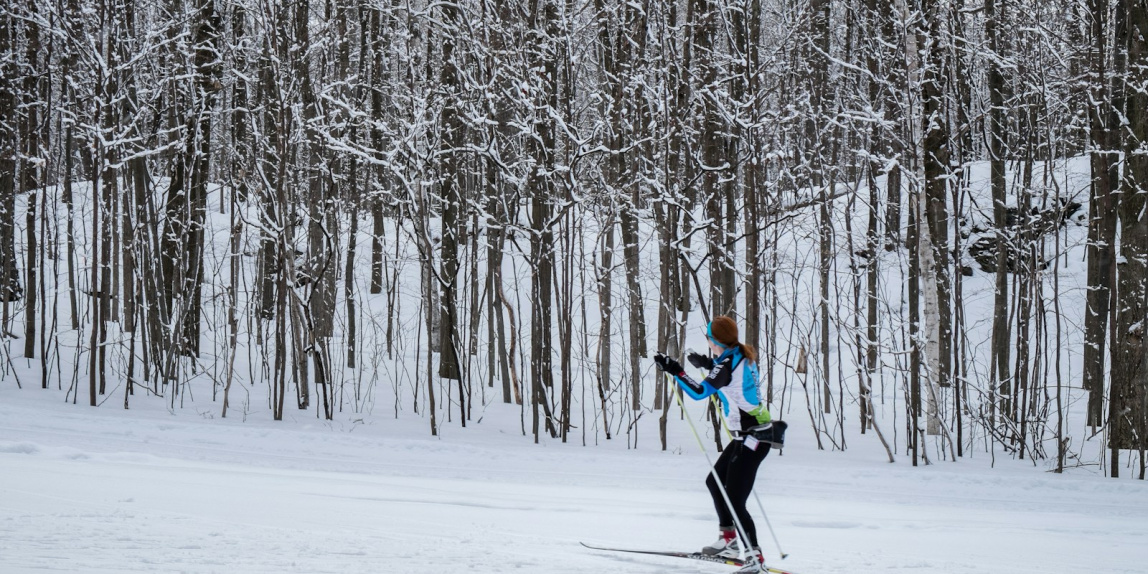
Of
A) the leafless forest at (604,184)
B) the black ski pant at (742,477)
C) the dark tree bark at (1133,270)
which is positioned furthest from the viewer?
the leafless forest at (604,184)

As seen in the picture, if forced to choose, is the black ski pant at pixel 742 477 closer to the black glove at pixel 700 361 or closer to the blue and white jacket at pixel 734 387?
the blue and white jacket at pixel 734 387

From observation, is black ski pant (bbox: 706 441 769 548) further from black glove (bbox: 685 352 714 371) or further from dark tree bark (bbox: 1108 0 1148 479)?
dark tree bark (bbox: 1108 0 1148 479)

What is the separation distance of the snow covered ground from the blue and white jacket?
1.03 meters

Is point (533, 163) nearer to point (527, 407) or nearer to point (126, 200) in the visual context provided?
point (527, 407)

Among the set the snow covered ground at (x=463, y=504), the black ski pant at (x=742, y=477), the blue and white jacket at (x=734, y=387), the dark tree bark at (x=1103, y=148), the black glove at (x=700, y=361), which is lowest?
the snow covered ground at (x=463, y=504)

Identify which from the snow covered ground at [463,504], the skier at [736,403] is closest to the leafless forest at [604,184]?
the snow covered ground at [463,504]

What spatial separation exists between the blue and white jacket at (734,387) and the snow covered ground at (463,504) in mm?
1034

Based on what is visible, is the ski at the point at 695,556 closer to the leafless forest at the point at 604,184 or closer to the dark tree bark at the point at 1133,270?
the leafless forest at the point at 604,184

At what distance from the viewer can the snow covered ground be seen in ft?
17.8

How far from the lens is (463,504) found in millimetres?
7359

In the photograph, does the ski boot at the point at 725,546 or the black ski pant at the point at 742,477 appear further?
the ski boot at the point at 725,546

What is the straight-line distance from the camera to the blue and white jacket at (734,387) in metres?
5.41

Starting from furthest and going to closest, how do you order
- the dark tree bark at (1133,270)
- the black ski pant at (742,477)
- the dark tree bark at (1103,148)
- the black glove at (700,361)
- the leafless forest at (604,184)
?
1. the leafless forest at (604,184)
2. the dark tree bark at (1103,148)
3. the dark tree bark at (1133,270)
4. the black glove at (700,361)
5. the black ski pant at (742,477)

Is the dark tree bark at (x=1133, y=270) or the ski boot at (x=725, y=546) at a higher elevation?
the dark tree bark at (x=1133, y=270)
